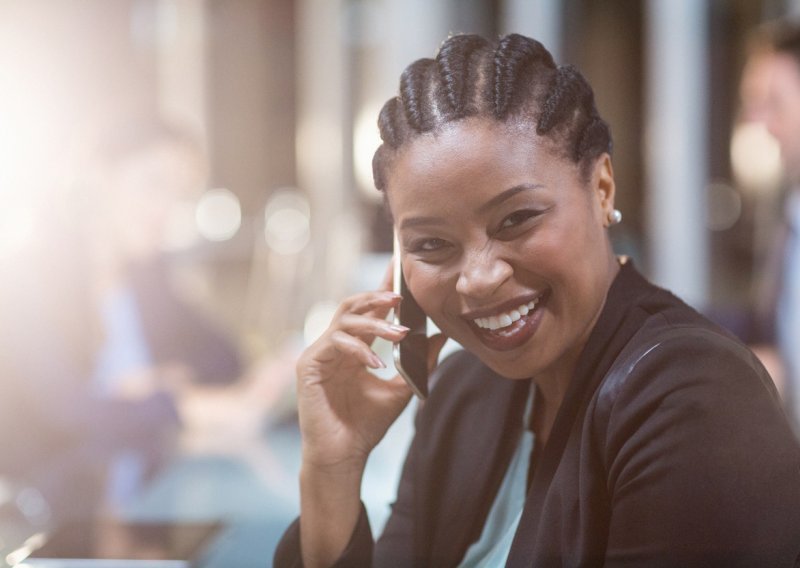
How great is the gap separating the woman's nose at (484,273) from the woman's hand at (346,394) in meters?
0.15

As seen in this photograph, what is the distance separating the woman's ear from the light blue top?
221 mm

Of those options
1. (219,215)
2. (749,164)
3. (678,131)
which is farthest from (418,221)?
(219,215)

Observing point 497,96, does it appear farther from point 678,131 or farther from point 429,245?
point 678,131

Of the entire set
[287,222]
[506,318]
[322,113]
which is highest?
[322,113]

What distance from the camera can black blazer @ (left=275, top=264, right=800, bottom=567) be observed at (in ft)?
2.06

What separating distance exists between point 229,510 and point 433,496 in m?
0.43

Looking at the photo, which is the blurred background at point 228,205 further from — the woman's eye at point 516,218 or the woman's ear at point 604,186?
the woman's eye at point 516,218

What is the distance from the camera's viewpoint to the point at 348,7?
16.7 ft

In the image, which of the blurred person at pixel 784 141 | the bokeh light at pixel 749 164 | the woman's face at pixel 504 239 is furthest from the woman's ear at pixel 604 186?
the bokeh light at pixel 749 164

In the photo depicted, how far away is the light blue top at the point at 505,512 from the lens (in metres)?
0.84

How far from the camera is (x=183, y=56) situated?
512cm

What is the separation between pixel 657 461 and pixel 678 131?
410 centimetres

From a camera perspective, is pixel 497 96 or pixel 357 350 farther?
pixel 357 350

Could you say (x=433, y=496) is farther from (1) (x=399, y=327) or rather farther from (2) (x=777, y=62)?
(2) (x=777, y=62)
